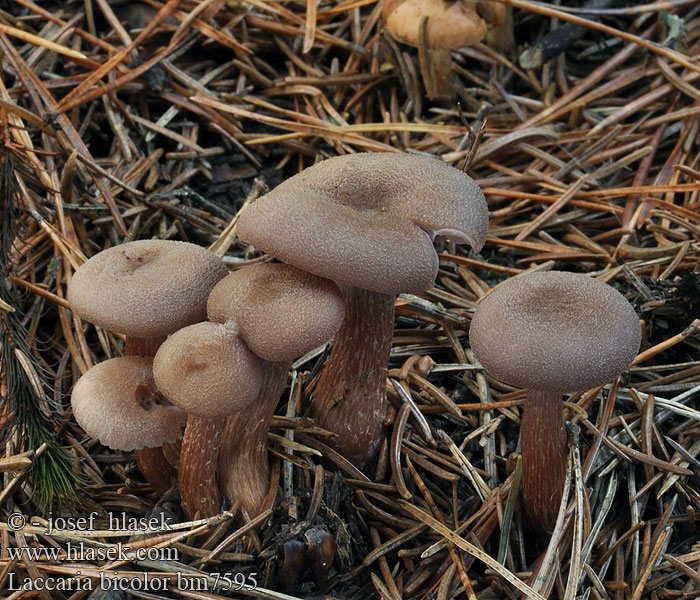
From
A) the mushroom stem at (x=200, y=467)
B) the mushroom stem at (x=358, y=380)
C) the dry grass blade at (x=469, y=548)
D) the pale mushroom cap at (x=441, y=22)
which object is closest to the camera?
the dry grass blade at (x=469, y=548)

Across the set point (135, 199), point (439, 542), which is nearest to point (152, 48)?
point (135, 199)

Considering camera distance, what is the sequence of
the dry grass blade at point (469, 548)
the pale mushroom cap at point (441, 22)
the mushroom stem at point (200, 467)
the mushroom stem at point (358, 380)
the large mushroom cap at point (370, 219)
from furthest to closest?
the pale mushroom cap at point (441, 22) → the mushroom stem at point (358, 380) → the mushroom stem at point (200, 467) → the dry grass blade at point (469, 548) → the large mushroom cap at point (370, 219)

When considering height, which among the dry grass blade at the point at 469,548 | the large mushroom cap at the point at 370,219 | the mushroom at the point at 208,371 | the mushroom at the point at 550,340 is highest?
the large mushroom cap at the point at 370,219

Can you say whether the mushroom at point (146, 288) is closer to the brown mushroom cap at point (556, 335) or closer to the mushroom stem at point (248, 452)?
the mushroom stem at point (248, 452)

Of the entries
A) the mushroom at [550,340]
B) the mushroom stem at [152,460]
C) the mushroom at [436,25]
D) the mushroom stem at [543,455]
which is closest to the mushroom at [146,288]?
the mushroom stem at [152,460]

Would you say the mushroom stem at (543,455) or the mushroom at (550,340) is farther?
the mushroom stem at (543,455)

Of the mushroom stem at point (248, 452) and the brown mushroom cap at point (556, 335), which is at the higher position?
the brown mushroom cap at point (556, 335)

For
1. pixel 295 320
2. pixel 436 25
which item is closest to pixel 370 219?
pixel 295 320
